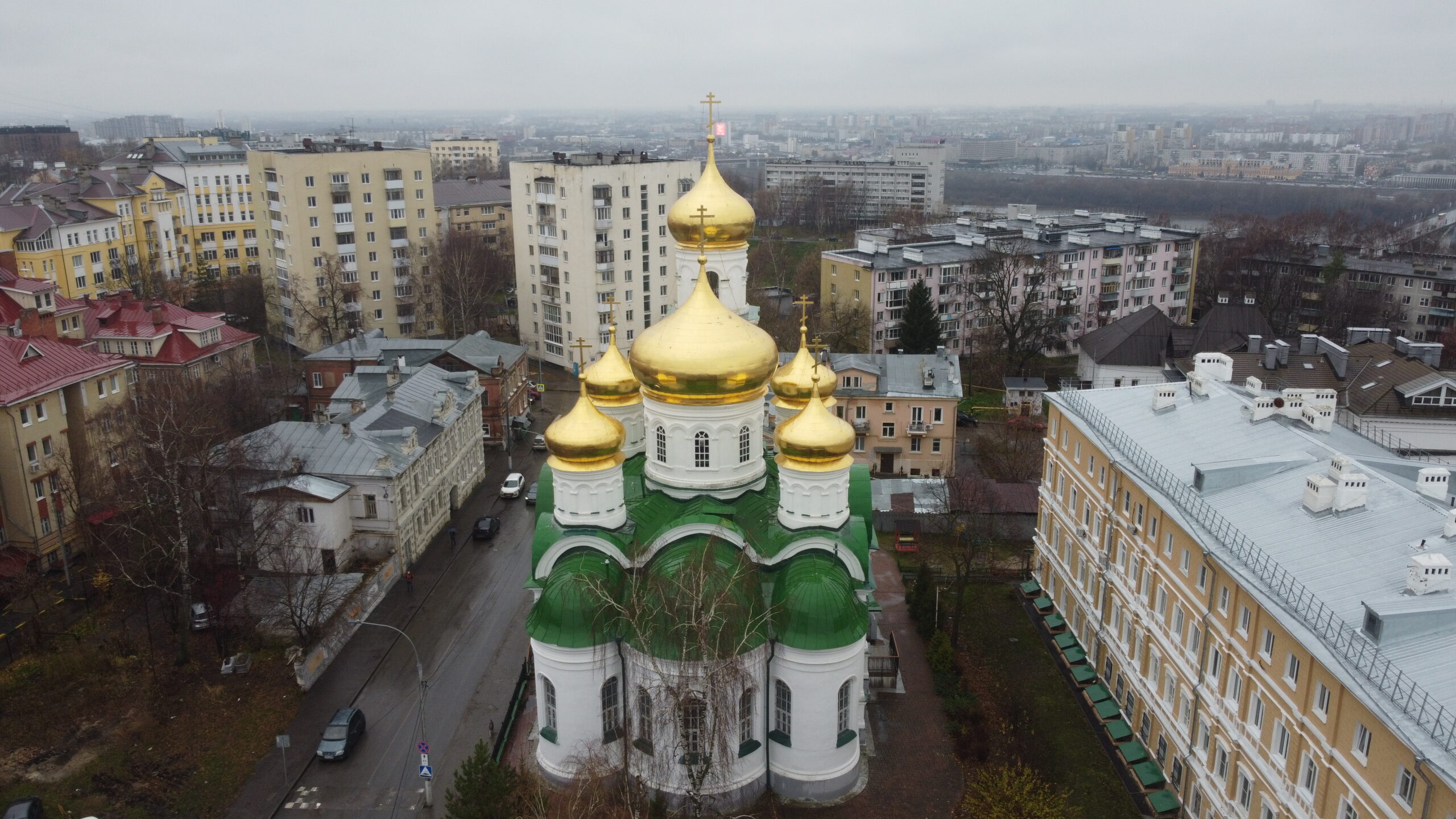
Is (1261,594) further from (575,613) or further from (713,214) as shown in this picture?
(713,214)

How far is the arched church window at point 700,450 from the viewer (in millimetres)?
23719

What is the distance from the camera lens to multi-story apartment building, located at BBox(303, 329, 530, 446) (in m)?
44.4

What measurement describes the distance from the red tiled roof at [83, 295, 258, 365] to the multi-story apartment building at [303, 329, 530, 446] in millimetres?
4530

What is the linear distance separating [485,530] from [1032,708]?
19.2 meters

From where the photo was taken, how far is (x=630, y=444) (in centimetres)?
2786

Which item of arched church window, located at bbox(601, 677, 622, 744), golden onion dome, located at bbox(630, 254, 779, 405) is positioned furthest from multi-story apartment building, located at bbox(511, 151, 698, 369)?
arched church window, located at bbox(601, 677, 622, 744)

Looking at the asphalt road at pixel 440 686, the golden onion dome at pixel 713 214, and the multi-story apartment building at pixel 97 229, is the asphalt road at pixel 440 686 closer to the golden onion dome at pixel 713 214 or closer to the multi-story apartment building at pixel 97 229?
the golden onion dome at pixel 713 214

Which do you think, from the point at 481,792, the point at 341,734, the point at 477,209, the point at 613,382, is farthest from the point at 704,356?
the point at 477,209

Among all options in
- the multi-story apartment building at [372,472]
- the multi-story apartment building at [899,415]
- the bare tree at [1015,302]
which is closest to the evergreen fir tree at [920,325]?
the bare tree at [1015,302]

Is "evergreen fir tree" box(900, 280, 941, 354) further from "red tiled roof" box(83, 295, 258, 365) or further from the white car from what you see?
"red tiled roof" box(83, 295, 258, 365)

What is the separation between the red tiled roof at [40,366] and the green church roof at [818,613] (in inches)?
991

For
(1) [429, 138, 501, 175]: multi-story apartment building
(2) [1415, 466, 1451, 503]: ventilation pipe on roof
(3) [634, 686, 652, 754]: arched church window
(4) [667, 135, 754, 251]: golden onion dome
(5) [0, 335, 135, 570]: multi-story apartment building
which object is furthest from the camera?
(1) [429, 138, 501, 175]: multi-story apartment building

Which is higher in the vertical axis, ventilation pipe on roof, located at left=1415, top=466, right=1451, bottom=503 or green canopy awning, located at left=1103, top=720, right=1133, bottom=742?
ventilation pipe on roof, located at left=1415, top=466, right=1451, bottom=503

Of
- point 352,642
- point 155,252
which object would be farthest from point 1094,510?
point 155,252
